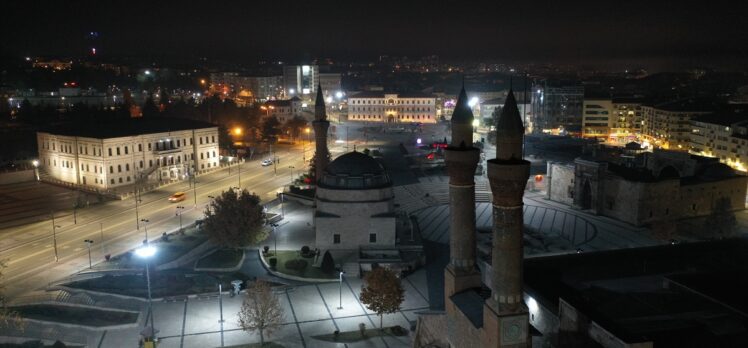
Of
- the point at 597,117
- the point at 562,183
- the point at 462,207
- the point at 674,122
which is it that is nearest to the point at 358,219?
the point at 462,207

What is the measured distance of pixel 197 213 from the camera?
165 feet

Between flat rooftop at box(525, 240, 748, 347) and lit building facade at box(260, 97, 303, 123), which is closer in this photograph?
flat rooftop at box(525, 240, 748, 347)

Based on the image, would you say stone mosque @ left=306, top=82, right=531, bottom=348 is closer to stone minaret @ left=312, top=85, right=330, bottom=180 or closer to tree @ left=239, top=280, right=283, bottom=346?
tree @ left=239, top=280, right=283, bottom=346

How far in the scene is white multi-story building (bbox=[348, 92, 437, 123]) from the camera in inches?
4966

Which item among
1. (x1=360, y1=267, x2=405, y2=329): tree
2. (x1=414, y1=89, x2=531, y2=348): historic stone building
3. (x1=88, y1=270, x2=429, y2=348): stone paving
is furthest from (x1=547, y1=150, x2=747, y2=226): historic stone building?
(x1=414, y1=89, x2=531, y2=348): historic stone building

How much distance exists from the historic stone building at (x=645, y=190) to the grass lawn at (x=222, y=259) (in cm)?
2951

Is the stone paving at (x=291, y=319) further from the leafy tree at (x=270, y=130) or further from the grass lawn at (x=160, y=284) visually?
the leafy tree at (x=270, y=130)

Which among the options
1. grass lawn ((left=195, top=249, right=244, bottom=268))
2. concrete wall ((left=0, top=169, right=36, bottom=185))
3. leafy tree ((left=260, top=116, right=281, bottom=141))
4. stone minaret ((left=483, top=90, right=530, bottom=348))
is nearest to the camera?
stone minaret ((left=483, top=90, right=530, bottom=348))

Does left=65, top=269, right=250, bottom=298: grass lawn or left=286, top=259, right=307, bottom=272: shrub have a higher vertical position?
left=286, top=259, right=307, bottom=272: shrub

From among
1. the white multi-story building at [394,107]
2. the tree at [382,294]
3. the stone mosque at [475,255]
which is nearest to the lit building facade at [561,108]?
the white multi-story building at [394,107]

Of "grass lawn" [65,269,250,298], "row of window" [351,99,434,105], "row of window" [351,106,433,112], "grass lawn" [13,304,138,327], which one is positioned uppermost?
"row of window" [351,99,434,105]

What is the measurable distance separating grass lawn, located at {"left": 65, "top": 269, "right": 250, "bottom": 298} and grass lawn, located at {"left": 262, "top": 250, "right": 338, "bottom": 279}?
7.46ft

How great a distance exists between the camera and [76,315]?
99.8 ft

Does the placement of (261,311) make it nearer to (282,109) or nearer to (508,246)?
(508,246)
